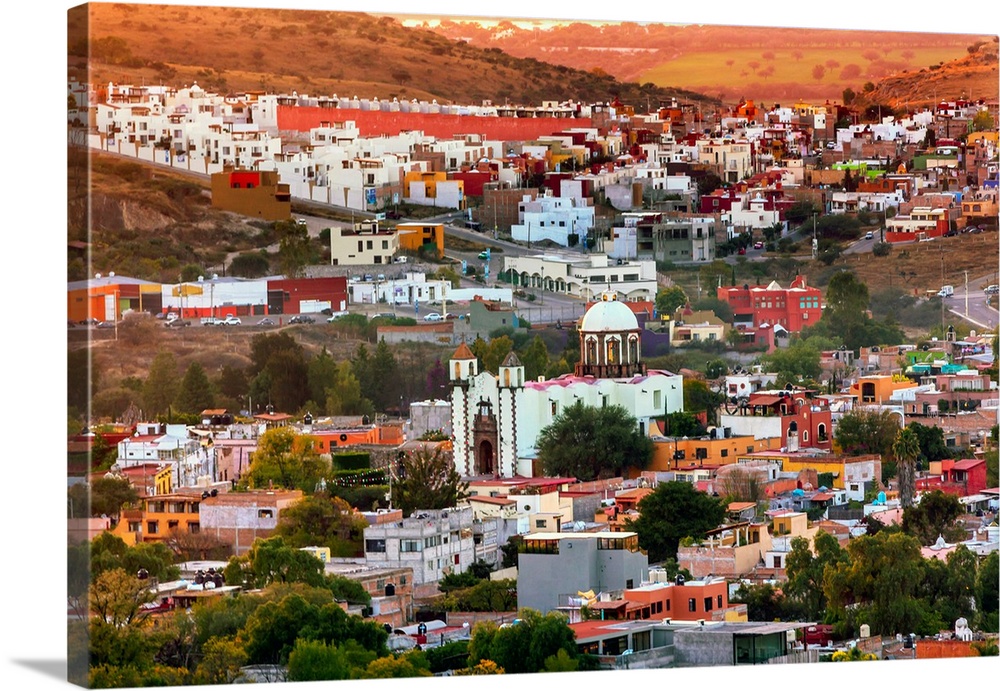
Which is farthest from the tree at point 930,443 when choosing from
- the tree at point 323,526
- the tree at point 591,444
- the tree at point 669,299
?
the tree at point 323,526

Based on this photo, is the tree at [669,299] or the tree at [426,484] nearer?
the tree at [426,484]

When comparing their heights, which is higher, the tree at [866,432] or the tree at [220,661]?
the tree at [866,432]

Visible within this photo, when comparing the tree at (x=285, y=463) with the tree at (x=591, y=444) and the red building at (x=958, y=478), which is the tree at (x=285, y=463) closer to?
the tree at (x=591, y=444)

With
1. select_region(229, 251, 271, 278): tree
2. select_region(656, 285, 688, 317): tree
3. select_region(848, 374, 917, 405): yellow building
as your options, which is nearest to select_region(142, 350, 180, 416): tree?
select_region(229, 251, 271, 278): tree

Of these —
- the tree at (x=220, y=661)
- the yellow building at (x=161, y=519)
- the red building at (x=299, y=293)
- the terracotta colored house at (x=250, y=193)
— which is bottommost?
the tree at (x=220, y=661)

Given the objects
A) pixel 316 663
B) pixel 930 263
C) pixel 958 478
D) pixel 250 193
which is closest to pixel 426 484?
pixel 250 193

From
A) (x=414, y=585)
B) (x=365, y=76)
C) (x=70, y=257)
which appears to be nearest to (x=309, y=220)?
(x=365, y=76)
